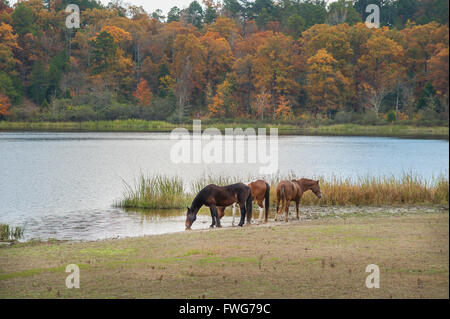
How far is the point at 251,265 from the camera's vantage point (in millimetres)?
7992

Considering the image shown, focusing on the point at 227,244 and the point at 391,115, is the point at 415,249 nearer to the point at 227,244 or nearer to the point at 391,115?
the point at 227,244

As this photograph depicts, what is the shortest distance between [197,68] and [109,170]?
5861cm

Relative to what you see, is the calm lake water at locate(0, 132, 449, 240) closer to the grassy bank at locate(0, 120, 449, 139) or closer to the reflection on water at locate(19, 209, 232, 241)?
the reflection on water at locate(19, 209, 232, 241)

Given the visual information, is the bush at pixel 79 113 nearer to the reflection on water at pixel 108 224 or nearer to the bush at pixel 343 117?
the bush at pixel 343 117

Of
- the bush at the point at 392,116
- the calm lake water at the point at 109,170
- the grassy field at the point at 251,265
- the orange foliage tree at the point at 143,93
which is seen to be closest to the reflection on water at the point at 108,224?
the calm lake water at the point at 109,170

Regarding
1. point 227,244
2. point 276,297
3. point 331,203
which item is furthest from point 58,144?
point 276,297

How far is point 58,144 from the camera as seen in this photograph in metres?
53.2

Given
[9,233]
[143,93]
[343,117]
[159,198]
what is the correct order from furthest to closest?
[143,93], [343,117], [159,198], [9,233]

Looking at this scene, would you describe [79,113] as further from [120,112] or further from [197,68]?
[197,68]

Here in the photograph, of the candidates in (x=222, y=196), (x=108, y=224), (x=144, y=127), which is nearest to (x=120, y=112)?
(x=144, y=127)

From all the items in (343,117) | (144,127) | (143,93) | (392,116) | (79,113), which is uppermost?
(143,93)

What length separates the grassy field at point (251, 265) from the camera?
6656 mm

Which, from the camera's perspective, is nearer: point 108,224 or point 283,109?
point 108,224

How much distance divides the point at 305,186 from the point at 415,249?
22.7ft
